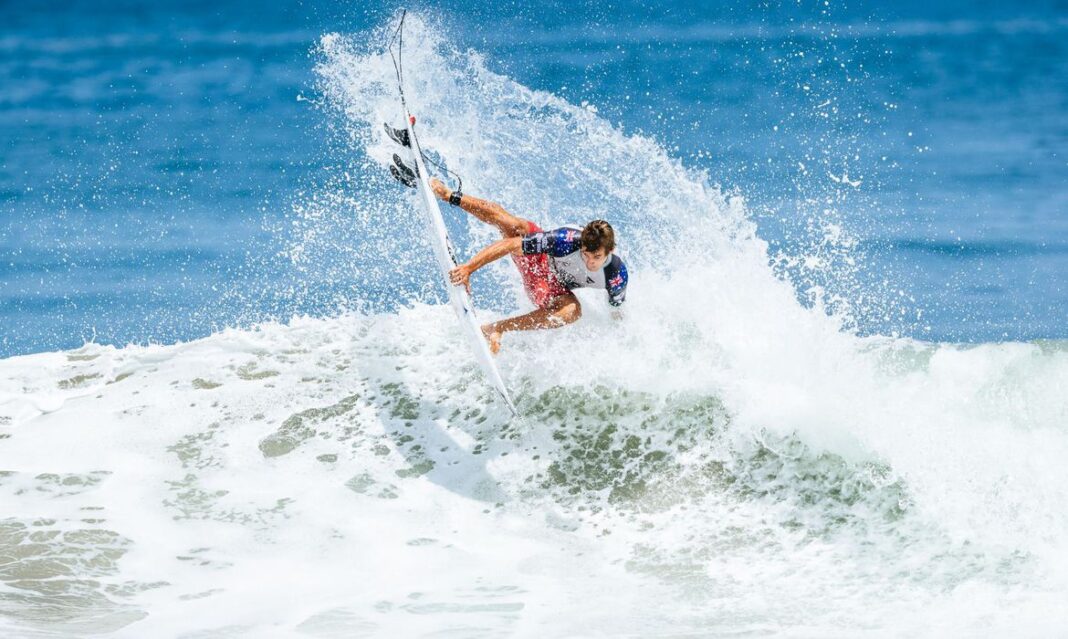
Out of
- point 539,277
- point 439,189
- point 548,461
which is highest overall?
point 439,189

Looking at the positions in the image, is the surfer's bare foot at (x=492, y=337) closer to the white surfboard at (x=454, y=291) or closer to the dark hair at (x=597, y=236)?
the white surfboard at (x=454, y=291)

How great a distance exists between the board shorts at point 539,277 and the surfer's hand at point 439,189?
64cm

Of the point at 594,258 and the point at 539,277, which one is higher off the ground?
the point at 539,277

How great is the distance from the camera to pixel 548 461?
23.9 feet

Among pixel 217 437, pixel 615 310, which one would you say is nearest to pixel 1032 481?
pixel 615 310

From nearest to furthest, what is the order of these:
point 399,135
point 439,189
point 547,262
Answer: point 547,262 < point 439,189 < point 399,135

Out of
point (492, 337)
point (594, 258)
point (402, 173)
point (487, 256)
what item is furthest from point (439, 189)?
point (594, 258)

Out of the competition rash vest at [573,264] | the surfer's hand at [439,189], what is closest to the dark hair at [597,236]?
the competition rash vest at [573,264]

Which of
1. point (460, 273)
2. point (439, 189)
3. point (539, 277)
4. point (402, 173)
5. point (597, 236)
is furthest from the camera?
point (402, 173)

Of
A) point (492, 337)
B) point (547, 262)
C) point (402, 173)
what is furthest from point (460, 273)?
point (402, 173)

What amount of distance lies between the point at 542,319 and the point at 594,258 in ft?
2.17

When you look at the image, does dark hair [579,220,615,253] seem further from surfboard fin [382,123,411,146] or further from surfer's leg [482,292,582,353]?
surfboard fin [382,123,411,146]

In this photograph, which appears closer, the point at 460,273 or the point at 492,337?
the point at 460,273

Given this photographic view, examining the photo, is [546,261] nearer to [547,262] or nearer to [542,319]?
[547,262]
